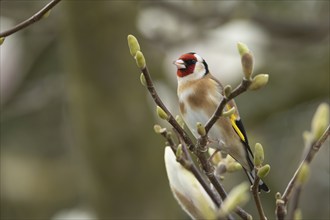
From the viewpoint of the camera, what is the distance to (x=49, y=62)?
14.1 feet

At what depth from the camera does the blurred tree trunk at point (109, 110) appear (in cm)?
332

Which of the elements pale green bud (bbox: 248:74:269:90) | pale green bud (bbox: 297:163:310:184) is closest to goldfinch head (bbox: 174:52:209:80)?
pale green bud (bbox: 248:74:269:90)

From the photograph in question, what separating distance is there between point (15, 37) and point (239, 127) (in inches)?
97.3

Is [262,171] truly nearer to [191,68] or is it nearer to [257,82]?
[257,82]

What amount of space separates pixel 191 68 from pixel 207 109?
18 cm

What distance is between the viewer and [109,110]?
3.38 meters

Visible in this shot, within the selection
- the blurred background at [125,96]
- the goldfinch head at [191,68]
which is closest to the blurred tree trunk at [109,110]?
the blurred background at [125,96]

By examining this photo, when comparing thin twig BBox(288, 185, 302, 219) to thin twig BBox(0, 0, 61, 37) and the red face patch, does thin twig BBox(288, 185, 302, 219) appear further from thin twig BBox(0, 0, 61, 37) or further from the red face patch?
the red face patch

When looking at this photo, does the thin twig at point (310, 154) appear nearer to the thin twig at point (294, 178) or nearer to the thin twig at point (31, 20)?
the thin twig at point (294, 178)

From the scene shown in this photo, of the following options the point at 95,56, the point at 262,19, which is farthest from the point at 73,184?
the point at 262,19

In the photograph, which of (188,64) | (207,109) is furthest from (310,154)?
(188,64)

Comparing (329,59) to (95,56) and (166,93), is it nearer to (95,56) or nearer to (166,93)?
(166,93)

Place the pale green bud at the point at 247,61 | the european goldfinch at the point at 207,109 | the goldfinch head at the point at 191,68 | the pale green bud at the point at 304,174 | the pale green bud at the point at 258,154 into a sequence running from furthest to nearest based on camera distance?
1. the goldfinch head at the point at 191,68
2. the european goldfinch at the point at 207,109
3. the pale green bud at the point at 258,154
4. the pale green bud at the point at 247,61
5. the pale green bud at the point at 304,174

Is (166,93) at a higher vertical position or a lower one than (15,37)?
lower
